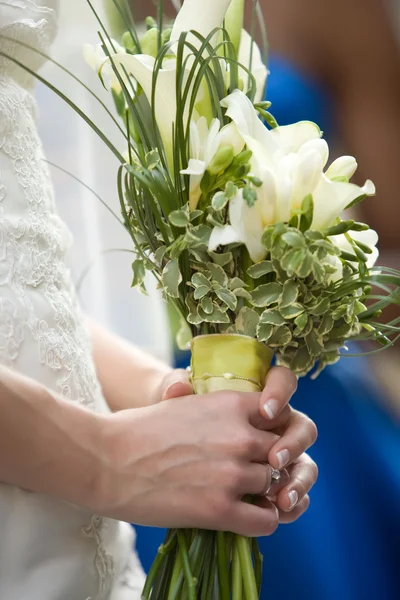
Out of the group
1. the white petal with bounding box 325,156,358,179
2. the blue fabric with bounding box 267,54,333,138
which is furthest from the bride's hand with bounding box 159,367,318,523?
the blue fabric with bounding box 267,54,333,138

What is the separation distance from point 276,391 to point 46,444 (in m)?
0.22

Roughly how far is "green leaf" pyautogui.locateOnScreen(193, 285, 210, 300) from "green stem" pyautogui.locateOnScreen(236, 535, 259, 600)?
0.80ft

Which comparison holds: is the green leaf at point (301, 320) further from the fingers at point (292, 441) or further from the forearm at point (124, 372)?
the forearm at point (124, 372)

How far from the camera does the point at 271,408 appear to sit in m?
0.74

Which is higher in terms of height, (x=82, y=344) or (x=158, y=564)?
(x=82, y=344)

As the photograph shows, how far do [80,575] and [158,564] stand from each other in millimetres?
79

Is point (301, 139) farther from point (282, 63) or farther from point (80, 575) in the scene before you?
point (282, 63)

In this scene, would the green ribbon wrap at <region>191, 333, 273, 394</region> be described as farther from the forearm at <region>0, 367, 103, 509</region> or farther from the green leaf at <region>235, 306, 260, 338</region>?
the forearm at <region>0, 367, 103, 509</region>

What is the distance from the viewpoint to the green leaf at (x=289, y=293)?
69cm

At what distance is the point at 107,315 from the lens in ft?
6.11

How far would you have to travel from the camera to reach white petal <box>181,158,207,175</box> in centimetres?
69

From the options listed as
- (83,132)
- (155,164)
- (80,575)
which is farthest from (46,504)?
(83,132)

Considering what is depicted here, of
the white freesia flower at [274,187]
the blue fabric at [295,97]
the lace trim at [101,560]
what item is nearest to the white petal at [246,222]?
the white freesia flower at [274,187]

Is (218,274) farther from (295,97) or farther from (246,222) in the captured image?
(295,97)
